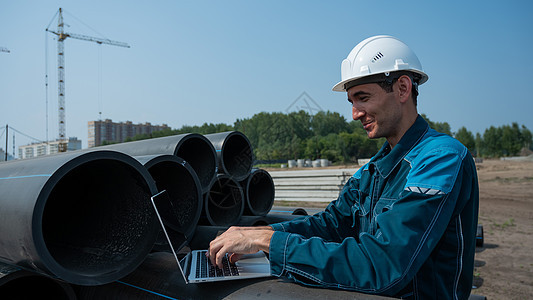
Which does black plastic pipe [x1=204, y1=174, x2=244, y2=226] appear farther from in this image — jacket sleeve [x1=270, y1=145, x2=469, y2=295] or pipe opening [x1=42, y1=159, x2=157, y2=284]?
jacket sleeve [x1=270, y1=145, x2=469, y2=295]

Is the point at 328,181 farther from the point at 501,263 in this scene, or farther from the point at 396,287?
the point at 396,287

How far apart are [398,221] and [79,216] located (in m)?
1.84

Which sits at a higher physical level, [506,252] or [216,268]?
[216,268]

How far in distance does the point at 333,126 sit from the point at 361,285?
79.1 metres

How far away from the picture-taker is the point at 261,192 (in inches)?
201

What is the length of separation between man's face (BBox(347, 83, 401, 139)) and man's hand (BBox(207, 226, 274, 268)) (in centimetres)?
75

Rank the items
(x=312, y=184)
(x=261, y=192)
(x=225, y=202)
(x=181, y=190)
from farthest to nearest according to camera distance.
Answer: (x=312, y=184) < (x=261, y=192) < (x=225, y=202) < (x=181, y=190)

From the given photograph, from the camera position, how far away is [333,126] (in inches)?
3108

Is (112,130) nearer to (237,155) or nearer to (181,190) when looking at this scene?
(237,155)

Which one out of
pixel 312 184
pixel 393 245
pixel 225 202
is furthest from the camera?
pixel 312 184

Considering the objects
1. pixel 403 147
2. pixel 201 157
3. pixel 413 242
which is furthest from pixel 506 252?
pixel 413 242

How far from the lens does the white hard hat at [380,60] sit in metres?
1.83

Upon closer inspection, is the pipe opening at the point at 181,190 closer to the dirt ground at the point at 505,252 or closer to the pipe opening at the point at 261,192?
the pipe opening at the point at 261,192

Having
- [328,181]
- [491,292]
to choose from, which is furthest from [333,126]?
[491,292]
